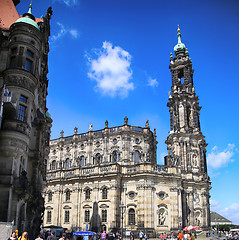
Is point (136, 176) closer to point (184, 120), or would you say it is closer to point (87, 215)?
point (87, 215)

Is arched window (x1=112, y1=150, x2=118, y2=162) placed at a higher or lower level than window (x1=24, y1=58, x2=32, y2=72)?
lower

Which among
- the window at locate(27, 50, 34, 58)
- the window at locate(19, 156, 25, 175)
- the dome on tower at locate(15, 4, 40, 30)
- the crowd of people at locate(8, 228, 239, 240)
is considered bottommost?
the crowd of people at locate(8, 228, 239, 240)

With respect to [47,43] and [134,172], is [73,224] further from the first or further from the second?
[47,43]

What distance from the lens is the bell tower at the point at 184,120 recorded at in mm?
54875

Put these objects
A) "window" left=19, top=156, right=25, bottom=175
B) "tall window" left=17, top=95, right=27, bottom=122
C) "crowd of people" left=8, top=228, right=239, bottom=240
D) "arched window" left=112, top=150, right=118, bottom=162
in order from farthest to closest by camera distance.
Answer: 1. "arched window" left=112, top=150, right=118, bottom=162
2. "tall window" left=17, top=95, right=27, bottom=122
3. "window" left=19, top=156, right=25, bottom=175
4. "crowd of people" left=8, top=228, right=239, bottom=240

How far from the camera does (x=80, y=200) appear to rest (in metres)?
46.8

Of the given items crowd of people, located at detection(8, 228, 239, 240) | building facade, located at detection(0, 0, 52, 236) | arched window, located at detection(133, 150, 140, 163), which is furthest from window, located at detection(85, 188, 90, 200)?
building facade, located at detection(0, 0, 52, 236)

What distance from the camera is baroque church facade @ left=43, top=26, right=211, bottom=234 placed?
43.6m

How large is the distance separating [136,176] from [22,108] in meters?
23.4

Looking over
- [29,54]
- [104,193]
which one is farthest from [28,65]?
[104,193]

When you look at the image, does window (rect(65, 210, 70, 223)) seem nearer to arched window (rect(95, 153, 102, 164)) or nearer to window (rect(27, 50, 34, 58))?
arched window (rect(95, 153, 102, 164))

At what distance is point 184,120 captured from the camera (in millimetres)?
57594

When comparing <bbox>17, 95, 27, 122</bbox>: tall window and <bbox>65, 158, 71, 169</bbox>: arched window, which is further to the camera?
<bbox>65, 158, 71, 169</bbox>: arched window

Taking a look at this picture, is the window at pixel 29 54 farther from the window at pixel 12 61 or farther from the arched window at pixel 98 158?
the arched window at pixel 98 158
